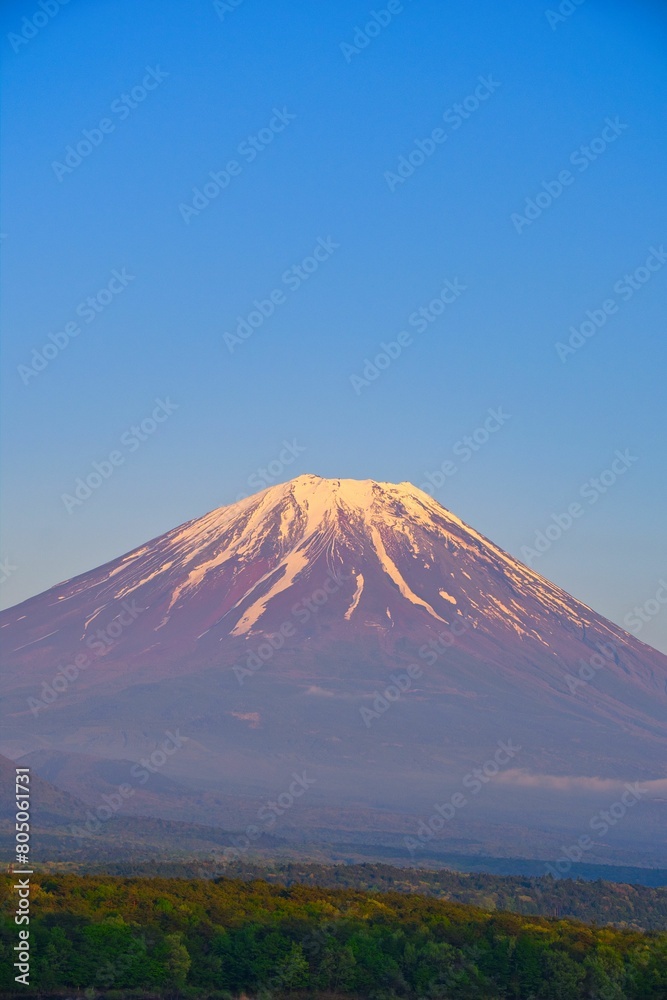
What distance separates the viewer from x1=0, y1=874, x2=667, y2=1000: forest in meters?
66.2

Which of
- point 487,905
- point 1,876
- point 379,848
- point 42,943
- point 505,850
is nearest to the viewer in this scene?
point 42,943

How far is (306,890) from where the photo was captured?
81.5 meters

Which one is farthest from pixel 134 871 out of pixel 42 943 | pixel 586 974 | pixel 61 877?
pixel 586 974

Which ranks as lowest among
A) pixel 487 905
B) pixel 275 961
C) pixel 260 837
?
pixel 260 837

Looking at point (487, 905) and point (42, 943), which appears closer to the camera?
point (42, 943)

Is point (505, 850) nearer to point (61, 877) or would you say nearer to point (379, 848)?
point (379, 848)

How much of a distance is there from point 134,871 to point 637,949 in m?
43.0

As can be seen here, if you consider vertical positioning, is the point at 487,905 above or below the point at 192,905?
above

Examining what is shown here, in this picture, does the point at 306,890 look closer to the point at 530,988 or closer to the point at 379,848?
the point at 530,988

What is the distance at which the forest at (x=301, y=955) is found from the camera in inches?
2606

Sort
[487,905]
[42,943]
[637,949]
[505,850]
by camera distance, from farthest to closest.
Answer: [505,850], [487,905], [637,949], [42,943]

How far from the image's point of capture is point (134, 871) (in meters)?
104

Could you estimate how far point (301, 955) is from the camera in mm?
68562

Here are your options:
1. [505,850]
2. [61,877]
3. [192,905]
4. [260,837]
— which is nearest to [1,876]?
[61,877]
